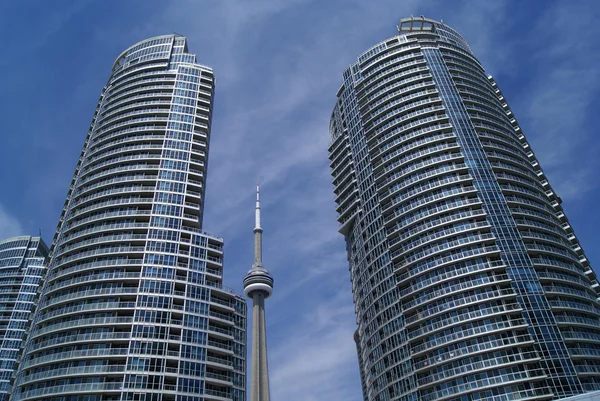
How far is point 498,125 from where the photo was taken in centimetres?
11538

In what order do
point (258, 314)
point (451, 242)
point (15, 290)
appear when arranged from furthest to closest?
point (15, 290) → point (258, 314) → point (451, 242)

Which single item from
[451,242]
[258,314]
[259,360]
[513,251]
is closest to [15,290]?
[258,314]

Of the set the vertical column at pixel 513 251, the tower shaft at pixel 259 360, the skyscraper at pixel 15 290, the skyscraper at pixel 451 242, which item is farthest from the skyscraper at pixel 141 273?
the vertical column at pixel 513 251

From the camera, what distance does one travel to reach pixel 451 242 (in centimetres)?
9619

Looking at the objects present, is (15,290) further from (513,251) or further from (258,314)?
(513,251)

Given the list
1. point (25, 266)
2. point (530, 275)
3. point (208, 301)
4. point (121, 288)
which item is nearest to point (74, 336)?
point (121, 288)

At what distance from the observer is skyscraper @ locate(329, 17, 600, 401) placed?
83250 millimetres

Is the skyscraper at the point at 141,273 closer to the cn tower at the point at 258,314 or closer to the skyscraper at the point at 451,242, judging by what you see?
the cn tower at the point at 258,314

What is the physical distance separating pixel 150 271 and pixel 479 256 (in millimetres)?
60560

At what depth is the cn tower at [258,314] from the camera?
421 ft

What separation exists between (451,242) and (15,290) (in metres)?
133

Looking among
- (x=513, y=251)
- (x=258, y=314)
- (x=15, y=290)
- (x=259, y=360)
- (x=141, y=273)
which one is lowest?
(x=513, y=251)

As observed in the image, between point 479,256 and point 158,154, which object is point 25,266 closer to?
point 158,154

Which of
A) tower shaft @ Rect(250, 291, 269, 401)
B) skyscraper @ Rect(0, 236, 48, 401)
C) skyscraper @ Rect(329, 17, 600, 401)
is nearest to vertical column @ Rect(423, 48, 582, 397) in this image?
skyscraper @ Rect(329, 17, 600, 401)
